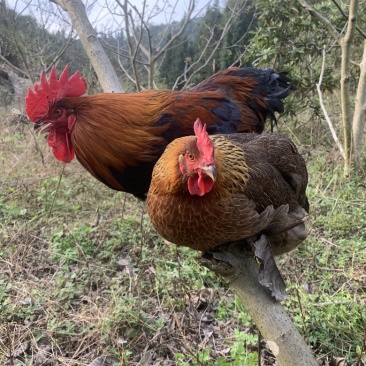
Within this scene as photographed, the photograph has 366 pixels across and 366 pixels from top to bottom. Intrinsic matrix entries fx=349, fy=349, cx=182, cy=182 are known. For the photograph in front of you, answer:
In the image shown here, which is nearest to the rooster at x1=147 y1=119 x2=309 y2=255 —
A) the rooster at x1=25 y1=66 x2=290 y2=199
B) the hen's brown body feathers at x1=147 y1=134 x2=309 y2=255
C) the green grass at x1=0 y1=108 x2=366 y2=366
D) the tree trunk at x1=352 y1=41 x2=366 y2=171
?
the hen's brown body feathers at x1=147 y1=134 x2=309 y2=255

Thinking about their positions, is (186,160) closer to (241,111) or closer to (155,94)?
(155,94)

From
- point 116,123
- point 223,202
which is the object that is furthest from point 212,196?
point 116,123

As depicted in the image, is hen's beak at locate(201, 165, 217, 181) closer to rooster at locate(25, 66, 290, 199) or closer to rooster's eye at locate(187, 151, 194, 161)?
rooster's eye at locate(187, 151, 194, 161)

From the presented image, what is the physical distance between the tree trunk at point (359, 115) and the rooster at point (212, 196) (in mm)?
3298

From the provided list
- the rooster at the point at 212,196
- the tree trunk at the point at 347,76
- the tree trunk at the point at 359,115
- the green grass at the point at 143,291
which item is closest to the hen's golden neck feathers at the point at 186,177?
the rooster at the point at 212,196

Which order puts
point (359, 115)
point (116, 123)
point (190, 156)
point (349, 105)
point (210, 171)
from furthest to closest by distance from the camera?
1. point (359, 115)
2. point (349, 105)
3. point (116, 123)
4. point (190, 156)
5. point (210, 171)

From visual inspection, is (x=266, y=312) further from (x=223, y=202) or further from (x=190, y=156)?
→ (x=190, y=156)

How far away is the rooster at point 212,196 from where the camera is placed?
1.25m

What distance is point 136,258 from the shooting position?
3189 millimetres

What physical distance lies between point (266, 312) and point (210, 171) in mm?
559

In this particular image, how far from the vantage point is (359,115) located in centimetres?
430

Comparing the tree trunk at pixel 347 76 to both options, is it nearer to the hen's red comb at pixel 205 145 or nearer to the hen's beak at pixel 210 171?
the hen's red comb at pixel 205 145

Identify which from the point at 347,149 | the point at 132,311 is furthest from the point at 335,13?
the point at 132,311

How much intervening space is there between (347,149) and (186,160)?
3.54 metres
